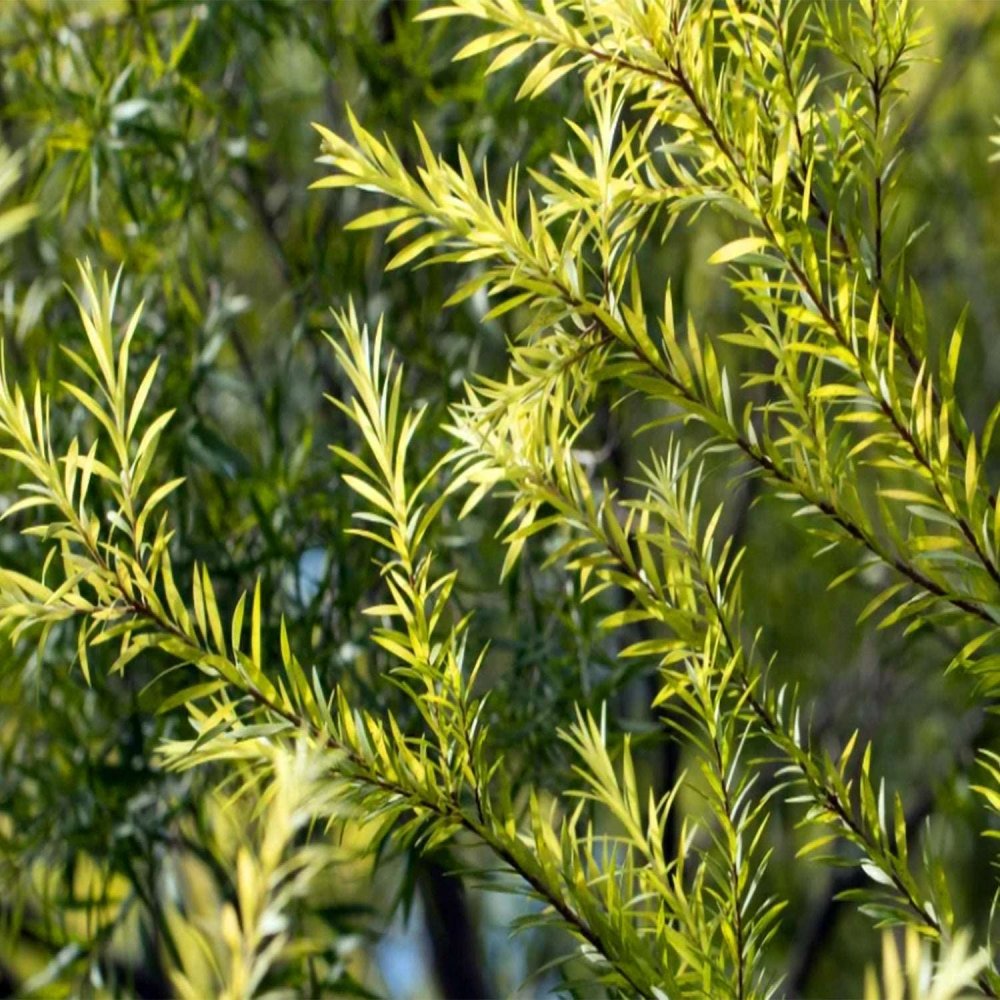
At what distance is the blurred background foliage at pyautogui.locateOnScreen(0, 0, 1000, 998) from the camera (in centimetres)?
93

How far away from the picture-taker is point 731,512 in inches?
68.7

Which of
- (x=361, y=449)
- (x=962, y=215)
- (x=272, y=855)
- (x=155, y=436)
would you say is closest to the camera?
(x=272, y=855)

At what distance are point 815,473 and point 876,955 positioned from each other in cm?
152

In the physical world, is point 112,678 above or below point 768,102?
below

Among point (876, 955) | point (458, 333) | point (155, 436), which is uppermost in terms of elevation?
point (458, 333)

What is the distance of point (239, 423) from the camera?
62.6 inches

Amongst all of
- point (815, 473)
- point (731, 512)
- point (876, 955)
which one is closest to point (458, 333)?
point (731, 512)

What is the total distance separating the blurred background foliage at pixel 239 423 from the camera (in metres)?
0.93

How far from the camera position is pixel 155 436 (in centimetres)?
41

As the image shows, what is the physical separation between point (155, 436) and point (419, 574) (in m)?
0.09

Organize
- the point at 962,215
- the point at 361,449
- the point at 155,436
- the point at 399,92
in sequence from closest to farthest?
the point at 155,436, the point at 361,449, the point at 399,92, the point at 962,215

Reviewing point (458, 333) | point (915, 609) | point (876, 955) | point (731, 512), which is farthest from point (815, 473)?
point (876, 955)

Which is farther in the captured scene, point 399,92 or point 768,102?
point 399,92

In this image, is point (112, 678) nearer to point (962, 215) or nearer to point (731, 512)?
point (731, 512)
